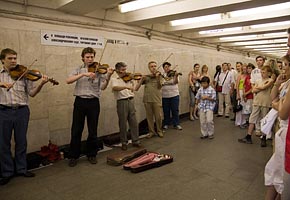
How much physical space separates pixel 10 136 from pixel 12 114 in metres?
0.29

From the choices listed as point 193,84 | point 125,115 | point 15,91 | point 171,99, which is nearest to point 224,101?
point 193,84

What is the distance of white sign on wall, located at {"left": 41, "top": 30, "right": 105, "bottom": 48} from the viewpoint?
3922mm

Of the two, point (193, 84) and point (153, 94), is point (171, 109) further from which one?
point (193, 84)

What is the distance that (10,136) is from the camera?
122 inches

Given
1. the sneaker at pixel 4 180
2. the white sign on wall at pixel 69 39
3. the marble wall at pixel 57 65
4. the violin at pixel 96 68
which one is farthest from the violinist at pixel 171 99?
the sneaker at pixel 4 180

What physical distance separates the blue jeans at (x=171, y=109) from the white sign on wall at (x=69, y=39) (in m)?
2.08

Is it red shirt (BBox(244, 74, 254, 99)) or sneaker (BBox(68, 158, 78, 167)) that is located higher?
red shirt (BBox(244, 74, 254, 99))

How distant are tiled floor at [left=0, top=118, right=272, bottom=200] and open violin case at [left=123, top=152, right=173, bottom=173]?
0.08 m

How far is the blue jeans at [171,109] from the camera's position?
5828 mm

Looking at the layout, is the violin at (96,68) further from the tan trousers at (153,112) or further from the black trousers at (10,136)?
the tan trousers at (153,112)

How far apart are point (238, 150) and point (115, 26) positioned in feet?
10.9

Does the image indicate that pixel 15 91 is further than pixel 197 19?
No

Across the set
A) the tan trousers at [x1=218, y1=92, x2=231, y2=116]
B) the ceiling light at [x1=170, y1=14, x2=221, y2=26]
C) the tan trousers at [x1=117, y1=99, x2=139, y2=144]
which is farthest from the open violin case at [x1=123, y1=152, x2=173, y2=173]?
the tan trousers at [x1=218, y1=92, x2=231, y2=116]

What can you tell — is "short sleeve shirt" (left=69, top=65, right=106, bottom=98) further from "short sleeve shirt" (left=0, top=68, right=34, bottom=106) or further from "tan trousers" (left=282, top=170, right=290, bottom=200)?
"tan trousers" (left=282, top=170, right=290, bottom=200)
